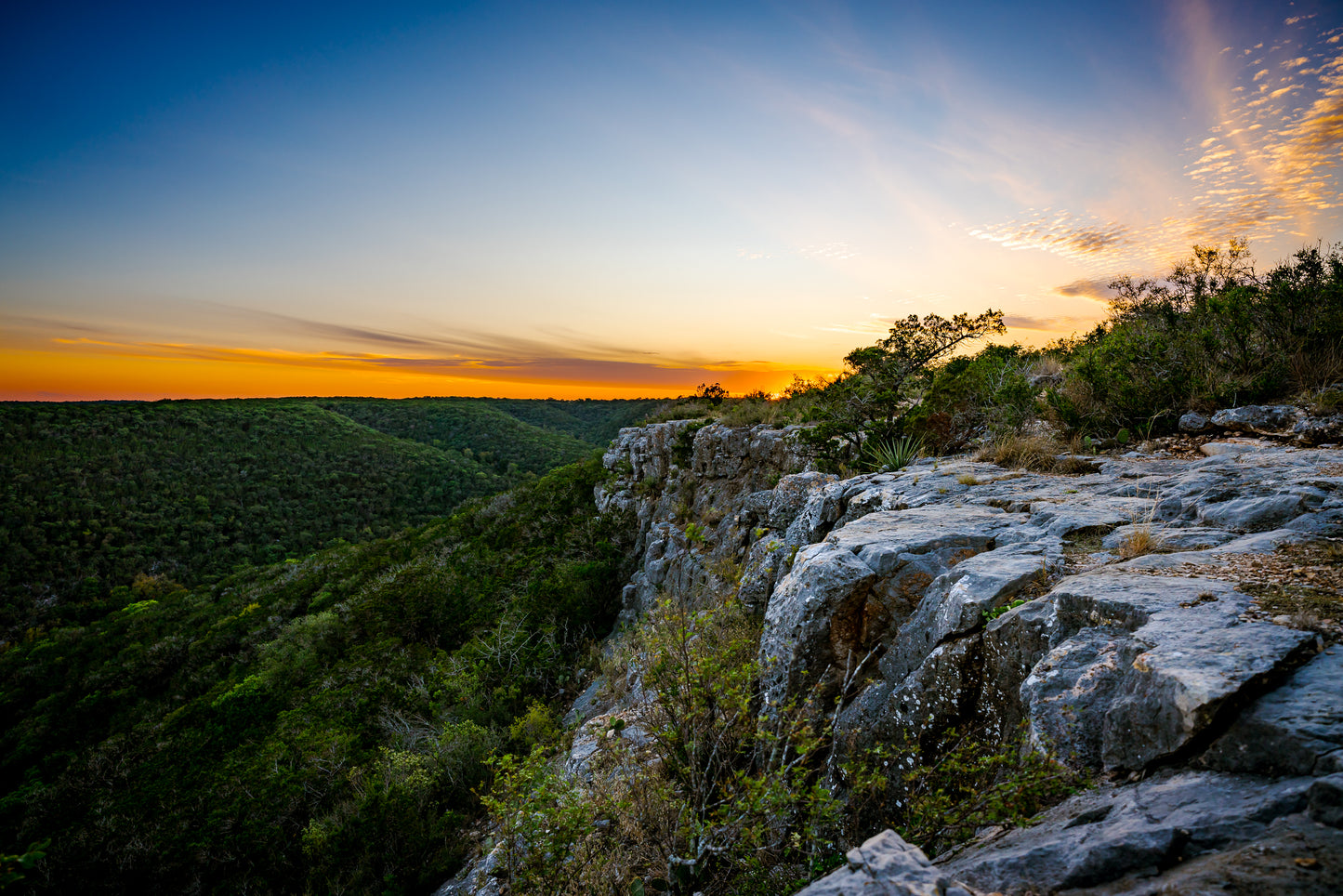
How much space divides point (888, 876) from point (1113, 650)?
175 centimetres

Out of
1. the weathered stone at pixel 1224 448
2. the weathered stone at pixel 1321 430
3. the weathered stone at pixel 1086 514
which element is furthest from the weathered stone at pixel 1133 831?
the weathered stone at pixel 1321 430

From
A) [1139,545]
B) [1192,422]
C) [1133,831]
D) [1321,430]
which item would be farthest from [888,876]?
[1192,422]

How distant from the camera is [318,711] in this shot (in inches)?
682

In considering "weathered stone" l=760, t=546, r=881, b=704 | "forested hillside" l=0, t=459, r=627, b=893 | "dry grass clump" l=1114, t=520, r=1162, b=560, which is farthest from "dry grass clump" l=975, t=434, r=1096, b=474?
"forested hillside" l=0, t=459, r=627, b=893

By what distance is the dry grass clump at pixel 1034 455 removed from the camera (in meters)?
6.43

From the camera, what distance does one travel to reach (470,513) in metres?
35.8

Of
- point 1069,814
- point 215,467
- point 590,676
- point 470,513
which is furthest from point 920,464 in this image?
point 215,467

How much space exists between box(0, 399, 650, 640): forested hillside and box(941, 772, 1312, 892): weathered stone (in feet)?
217

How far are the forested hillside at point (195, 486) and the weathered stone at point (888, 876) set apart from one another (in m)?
66.0

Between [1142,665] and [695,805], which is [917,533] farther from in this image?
[695,805]

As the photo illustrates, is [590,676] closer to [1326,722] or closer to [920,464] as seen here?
[920,464]

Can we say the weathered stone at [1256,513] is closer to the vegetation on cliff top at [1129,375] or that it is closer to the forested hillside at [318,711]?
the vegetation on cliff top at [1129,375]

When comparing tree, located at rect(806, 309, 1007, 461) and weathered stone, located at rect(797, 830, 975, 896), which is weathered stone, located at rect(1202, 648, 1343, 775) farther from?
tree, located at rect(806, 309, 1007, 461)

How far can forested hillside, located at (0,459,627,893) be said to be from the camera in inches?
458
